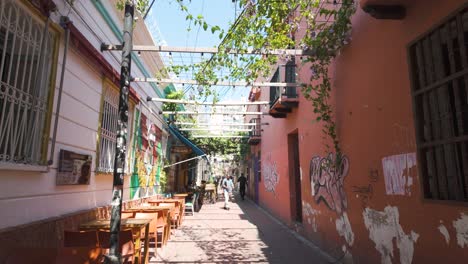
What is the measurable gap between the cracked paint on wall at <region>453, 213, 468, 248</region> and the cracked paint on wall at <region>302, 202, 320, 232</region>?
4.01 metres

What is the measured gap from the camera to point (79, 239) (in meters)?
3.71

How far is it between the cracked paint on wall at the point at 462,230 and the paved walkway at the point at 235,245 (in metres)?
3.22

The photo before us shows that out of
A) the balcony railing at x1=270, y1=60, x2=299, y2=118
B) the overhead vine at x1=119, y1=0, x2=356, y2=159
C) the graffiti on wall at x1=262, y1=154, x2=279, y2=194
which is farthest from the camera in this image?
the graffiti on wall at x1=262, y1=154, x2=279, y2=194

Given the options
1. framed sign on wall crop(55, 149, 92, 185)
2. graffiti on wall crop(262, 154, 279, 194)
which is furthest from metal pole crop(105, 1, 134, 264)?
graffiti on wall crop(262, 154, 279, 194)

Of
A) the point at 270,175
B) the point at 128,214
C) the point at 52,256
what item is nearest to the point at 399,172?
the point at 52,256

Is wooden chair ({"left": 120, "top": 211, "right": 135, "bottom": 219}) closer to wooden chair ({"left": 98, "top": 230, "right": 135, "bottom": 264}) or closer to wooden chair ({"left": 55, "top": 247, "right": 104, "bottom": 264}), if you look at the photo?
wooden chair ({"left": 98, "top": 230, "right": 135, "bottom": 264})

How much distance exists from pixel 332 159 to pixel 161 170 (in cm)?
743

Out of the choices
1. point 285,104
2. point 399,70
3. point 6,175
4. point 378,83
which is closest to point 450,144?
point 399,70

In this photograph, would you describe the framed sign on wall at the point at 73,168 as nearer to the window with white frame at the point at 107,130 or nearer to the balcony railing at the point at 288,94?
the window with white frame at the point at 107,130

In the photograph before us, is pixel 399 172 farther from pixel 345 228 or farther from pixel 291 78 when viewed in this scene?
pixel 291 78

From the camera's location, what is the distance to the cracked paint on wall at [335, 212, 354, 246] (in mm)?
5230

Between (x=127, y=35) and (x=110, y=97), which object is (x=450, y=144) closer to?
(x=127, y=35)

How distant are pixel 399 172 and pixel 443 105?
1046mm

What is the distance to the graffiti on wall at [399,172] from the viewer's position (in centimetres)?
364
